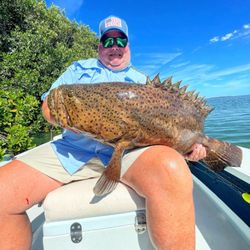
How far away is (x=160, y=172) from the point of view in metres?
1.95

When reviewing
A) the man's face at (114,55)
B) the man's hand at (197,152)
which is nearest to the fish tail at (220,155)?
the man's hand at (197,152)

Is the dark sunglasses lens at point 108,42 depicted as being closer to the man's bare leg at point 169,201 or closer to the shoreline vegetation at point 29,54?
the man's bare leg at point 169,201

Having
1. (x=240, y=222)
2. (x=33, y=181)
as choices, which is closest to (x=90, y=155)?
(x=33, y=181)

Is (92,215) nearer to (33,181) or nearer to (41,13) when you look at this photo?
(33,181)

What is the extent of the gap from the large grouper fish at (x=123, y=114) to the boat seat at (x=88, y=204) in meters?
0.18

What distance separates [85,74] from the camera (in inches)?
116

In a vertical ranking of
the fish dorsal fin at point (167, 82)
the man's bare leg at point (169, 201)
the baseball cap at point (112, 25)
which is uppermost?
the baseball cap at point (112, 25)

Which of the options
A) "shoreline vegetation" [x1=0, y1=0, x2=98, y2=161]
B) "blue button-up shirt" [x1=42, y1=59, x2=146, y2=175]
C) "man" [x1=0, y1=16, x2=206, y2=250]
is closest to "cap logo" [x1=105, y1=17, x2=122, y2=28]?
"man" [x1=0, y1=16, x2=206, y2=250]

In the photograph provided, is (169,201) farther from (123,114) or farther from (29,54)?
(29,54)

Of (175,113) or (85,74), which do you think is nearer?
(175,113)

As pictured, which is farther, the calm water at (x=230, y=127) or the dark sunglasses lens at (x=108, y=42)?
the calm water at (x=230, y=127)

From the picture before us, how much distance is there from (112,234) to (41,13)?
13604mm

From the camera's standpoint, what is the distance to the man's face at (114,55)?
2.96 m

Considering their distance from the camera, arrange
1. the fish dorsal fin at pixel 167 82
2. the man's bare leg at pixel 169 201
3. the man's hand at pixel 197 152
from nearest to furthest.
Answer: the man's bare leg at pixel 169 201 < the fish dorsal fin at pixel 167 82 < the man's hand at pixel 197 152
